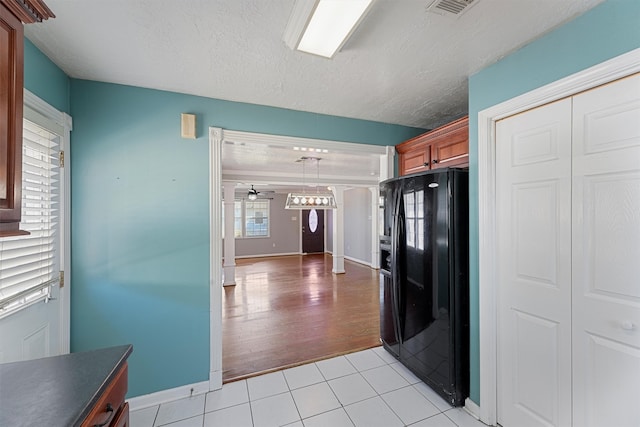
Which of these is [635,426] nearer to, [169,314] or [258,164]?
[169,314]

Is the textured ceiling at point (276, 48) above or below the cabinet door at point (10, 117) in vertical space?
above

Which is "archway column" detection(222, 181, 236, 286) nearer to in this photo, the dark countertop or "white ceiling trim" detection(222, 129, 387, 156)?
"white ceiling trim" detection(222, 129, 387, 156)

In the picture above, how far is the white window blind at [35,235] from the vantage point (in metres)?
1.30

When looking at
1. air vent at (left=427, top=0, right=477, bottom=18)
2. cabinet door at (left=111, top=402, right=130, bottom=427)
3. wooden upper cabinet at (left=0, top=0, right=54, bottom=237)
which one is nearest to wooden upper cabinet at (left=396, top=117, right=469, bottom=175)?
air vent at (left=427, top=0, right=477, bottom=18)

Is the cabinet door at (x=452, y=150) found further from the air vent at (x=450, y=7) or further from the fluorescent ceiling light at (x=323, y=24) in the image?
the fluorescent ceiling light at (x=323, y=24)

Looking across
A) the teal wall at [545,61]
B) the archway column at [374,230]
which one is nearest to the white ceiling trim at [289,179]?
the archway column at [374,230]

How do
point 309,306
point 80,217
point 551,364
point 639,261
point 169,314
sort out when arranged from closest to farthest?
point 639,261
point 551,364
point 80,217
point 169,314
point 309,306

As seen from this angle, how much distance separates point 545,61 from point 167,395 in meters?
3.38

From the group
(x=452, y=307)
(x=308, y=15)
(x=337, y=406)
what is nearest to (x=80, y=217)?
(x=308, y=15)

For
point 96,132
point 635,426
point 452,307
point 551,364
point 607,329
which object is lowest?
point 635,426

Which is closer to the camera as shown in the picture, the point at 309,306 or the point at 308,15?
the point at 308,15

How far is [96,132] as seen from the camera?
1823 millimetres

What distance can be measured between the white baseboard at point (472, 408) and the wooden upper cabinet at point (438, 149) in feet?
5.78

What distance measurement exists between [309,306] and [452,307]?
2.74 meters
